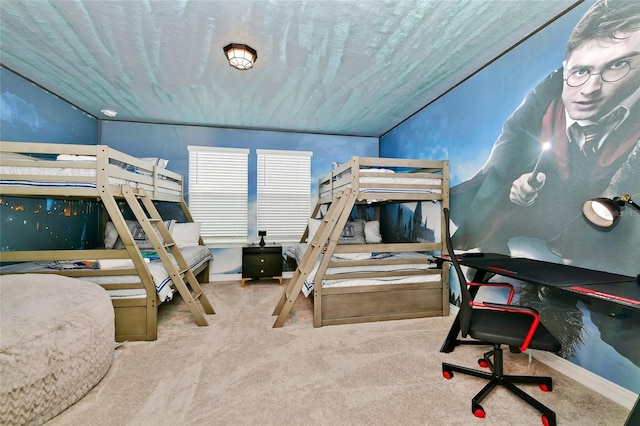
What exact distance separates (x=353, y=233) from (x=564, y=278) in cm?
288

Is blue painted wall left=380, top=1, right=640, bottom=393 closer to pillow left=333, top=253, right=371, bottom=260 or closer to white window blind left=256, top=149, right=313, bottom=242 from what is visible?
pillow left=333, top=253, right=371, bottom=260

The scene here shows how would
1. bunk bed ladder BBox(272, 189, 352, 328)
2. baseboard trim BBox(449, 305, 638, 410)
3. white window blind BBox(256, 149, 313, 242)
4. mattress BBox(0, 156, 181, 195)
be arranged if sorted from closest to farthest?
baseboard trim BBox(449, 305, 638, 410) → mattress BBox(0, 156, 181, 195) → bunk bed ladder BBox(272, 189, 352, 328) → white window blind BBox(256, 149, 313, 242)

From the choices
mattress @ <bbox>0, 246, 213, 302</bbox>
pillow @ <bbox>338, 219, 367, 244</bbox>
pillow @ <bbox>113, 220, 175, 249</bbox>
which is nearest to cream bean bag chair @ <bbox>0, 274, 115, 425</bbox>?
mattress @ <bbox>0, 246, 213, 302</bbox>

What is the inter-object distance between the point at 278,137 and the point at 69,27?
2.96 metres

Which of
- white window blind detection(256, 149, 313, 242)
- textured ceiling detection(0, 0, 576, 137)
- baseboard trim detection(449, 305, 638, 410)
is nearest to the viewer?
baseboard trim detection(449, 305, 638, 410)

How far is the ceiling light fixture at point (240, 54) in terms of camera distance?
7.64ft

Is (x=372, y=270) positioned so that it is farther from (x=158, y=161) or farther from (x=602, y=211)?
(x=158, y=161)

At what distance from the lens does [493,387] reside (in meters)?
1.65

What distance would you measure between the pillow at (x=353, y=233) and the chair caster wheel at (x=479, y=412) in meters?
2.75

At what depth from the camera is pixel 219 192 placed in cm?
459

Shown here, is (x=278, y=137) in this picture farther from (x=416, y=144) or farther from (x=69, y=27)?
(x=69, y=27)

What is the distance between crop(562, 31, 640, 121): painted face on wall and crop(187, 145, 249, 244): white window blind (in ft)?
13.7

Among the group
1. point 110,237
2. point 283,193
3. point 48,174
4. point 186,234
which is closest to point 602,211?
point 283,193

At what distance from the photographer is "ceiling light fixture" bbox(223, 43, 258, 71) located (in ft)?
7.64
